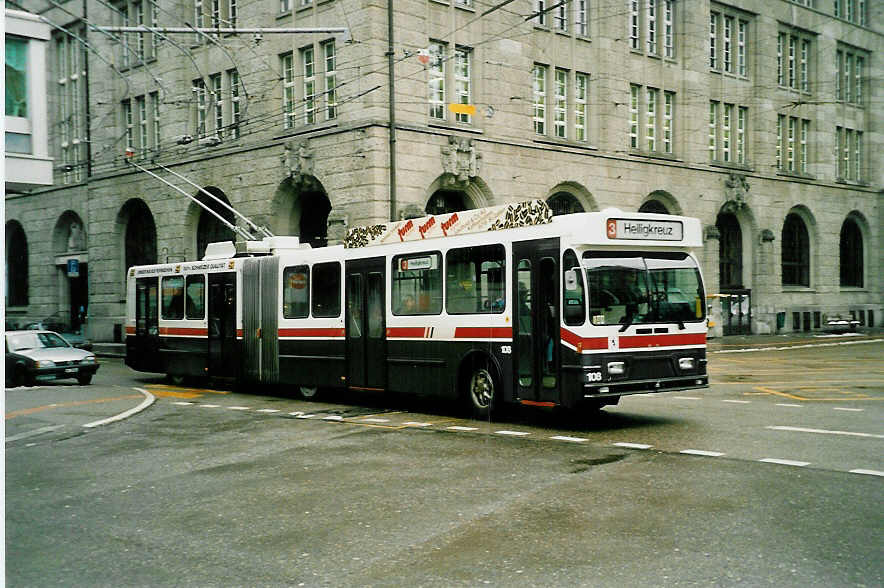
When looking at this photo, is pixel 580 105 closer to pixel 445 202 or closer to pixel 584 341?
pixel 445 202

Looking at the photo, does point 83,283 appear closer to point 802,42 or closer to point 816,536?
point 802,42

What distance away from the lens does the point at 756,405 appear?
15836mm

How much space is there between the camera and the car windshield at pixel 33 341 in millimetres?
23984

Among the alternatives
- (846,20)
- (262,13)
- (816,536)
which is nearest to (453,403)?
(816,536)

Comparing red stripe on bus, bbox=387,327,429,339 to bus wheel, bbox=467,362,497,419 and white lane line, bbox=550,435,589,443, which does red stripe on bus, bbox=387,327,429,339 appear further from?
white lane line, bbox=550,435,589,443

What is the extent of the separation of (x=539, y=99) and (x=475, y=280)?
75.4 ft

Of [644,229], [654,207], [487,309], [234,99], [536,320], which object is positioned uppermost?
[234,99]

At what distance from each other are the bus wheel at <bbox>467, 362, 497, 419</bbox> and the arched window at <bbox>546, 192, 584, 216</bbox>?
23.2 m

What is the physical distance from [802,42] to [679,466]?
146 ft

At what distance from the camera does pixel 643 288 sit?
13.1 m

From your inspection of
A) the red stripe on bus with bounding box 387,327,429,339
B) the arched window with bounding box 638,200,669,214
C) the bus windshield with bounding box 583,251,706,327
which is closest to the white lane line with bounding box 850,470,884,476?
the bus windshield with bounding box 583,251,706,327

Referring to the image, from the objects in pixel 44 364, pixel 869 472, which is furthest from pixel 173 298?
pixel 869 472

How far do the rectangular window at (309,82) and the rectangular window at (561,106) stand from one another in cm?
949

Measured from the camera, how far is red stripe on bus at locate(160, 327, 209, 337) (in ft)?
70.4
